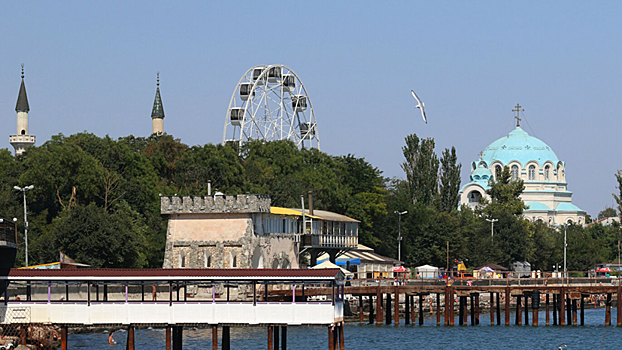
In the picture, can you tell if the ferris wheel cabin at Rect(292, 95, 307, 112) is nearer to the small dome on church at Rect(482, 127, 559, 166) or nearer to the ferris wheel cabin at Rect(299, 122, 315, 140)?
the ferris wheel cabin at Rect(299, 122, 315, 140)

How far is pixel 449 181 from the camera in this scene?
134500 mm

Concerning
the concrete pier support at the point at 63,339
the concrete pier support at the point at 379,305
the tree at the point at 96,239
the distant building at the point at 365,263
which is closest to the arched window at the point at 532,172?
the distant building at the point at 365,263

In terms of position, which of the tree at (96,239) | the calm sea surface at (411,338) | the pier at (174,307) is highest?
the tree at (96,239)

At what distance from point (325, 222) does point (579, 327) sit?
24.3 meters

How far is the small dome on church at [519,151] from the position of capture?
182m

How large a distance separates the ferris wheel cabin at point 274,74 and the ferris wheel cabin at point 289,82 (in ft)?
3.76

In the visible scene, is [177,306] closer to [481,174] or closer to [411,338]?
[411,338]

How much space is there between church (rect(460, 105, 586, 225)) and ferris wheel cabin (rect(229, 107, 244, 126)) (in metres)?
69.1

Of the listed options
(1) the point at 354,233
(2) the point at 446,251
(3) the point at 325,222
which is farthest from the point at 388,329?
(2) the point at 446,251

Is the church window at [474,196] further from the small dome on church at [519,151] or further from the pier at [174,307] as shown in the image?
the pier at [174,307]

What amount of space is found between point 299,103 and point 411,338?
65.2 m

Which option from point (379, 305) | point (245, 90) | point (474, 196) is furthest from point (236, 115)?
point (474, 196)

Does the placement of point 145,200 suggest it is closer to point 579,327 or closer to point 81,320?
point 579,327

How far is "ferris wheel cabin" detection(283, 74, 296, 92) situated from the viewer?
393 ft
